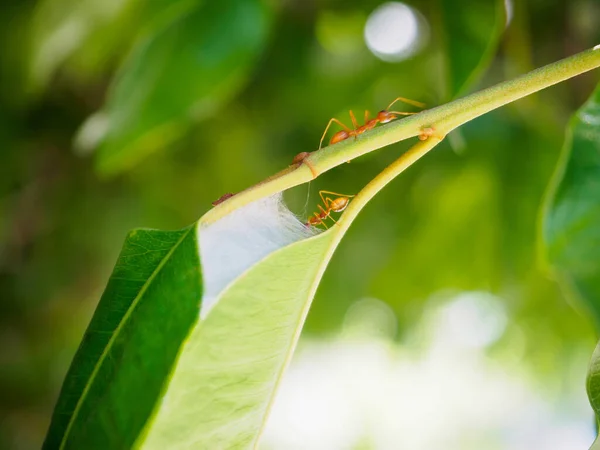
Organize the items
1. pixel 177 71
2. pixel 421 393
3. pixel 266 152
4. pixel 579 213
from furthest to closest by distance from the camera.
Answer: pixel 421 393 < pixel 266 152 < pixel 177 71 < pixel 579 213

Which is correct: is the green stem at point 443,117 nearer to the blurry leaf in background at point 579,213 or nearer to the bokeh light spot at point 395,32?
the blurry leaf in background at point 579,213

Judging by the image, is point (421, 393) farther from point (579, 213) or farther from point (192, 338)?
point (192, 338)

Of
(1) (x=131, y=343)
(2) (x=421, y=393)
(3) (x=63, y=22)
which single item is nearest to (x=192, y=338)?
(1) (x=131, y=343)

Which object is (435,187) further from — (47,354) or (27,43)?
(47,354)

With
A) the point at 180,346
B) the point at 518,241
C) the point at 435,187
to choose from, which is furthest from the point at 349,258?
the point at 180,346

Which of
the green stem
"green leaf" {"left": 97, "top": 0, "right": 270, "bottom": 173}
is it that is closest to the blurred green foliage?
"green leaf" {"left": 97, "top": 0, "right": 270, "bottom": 173}

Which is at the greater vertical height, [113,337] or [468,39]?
[468,39]

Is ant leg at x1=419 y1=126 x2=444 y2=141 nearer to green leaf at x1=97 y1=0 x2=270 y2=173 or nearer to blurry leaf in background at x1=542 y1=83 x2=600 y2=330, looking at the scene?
blurry leaf in background at x1=542 y1=83 x2=600 y2=330
